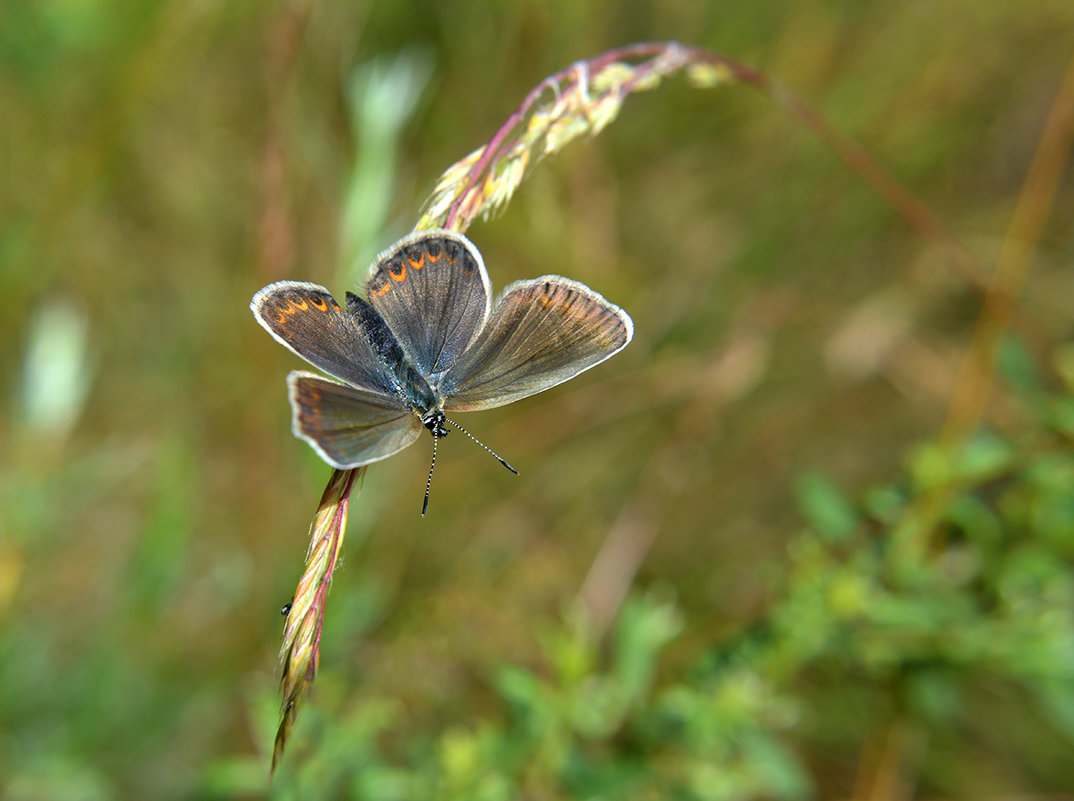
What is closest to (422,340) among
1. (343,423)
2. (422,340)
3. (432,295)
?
(422,340)

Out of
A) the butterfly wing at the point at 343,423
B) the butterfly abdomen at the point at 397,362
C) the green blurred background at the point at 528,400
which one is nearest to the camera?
the butterfly wing at the point at 343,423

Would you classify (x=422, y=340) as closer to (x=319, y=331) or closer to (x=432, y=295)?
(x=432, y=295)

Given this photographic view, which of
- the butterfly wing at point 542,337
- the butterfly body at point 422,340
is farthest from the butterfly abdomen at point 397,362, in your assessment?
the butterfly wing at point 542,337

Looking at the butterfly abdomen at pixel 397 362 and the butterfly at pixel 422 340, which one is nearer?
the butterfly at pixel 422 340

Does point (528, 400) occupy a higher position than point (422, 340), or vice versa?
point (422, 340)

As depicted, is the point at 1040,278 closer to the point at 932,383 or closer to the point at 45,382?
the point at 932,383

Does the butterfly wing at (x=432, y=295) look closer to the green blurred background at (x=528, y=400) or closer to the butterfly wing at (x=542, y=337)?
the butterfly wing at (x=542, y=337)

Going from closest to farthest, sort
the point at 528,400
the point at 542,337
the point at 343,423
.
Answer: the point at 343,423 → the point at 542,337 → the point at 528,400

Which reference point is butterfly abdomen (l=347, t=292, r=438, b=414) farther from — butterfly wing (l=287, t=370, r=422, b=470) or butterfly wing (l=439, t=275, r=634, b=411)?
butterfly wing (l=287, t=370, r=422, b=470)
